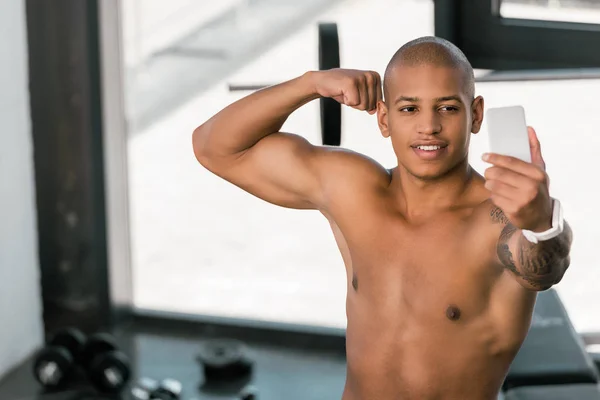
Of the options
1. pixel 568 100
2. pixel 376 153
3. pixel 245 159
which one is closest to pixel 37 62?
pixel 376 153

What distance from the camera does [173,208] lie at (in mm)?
4078

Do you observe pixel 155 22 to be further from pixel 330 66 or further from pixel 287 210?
pixel 330 66

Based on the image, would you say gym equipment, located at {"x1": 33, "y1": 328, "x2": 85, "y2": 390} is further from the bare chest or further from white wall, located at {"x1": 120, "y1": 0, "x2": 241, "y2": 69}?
the bare chest

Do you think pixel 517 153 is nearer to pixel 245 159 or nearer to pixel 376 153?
pixel 245 159

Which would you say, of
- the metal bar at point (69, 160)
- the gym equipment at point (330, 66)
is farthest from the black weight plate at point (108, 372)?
the gym equipment at point (330, 66)

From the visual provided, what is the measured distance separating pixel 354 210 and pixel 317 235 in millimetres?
2226

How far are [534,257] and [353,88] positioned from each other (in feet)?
1.30

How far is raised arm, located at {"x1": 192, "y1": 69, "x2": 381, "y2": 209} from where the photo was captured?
5.62 feet

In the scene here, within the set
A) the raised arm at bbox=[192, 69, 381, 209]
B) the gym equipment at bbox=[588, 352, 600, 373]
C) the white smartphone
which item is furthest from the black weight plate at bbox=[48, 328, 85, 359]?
the white smartphone

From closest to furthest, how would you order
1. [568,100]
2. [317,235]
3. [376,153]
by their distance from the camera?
[568,100] → [376,153] → [317,235]

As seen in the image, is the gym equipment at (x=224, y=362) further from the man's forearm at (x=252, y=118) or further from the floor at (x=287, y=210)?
the man's forearm at (x=252, y=118)

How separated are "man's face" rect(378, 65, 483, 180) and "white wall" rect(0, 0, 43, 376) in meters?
2.40

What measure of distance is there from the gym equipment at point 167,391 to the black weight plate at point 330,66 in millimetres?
1759

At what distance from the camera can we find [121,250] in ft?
13.2
